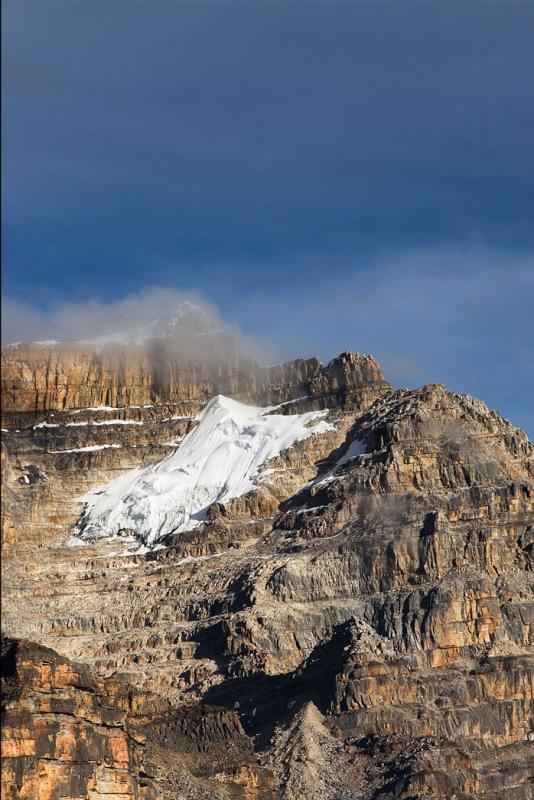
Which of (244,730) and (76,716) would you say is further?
(244,730)

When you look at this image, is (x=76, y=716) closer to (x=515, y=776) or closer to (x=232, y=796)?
(x=232, y=796)

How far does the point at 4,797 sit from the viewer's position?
125625 millimetres

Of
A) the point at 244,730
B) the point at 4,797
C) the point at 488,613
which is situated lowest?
the point at 4,797

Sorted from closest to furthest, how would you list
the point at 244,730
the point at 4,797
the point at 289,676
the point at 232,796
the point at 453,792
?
the point at 4,797 < the point at 232,796 < the point at 453,792 < the point at 244,730 < the point at 289,676

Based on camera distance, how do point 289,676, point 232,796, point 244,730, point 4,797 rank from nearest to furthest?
point 4,797
point 232,796
point 244,730
point 289,676

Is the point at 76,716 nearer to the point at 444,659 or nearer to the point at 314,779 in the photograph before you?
the point at 314,779

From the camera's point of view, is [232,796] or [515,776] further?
[515,776]

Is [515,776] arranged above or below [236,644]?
below

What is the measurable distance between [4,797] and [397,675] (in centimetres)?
6163

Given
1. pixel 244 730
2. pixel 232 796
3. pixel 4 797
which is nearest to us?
pixel 4 797

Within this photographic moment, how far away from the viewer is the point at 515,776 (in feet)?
571

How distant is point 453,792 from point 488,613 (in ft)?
107

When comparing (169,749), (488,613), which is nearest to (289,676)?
(488,613)

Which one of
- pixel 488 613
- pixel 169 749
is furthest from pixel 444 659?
pixel 169 749
